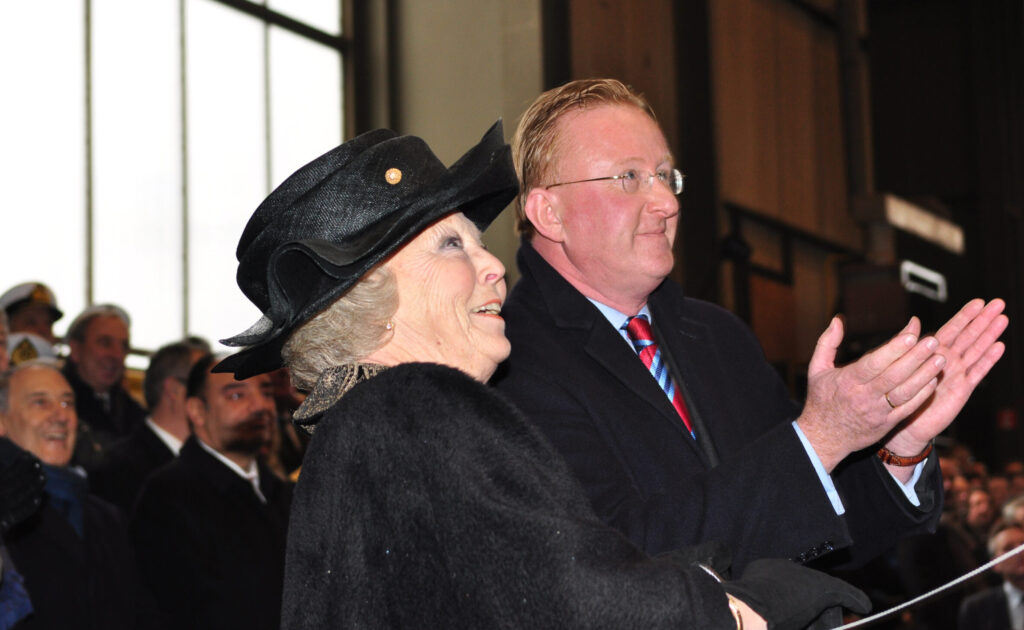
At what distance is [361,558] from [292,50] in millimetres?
8099

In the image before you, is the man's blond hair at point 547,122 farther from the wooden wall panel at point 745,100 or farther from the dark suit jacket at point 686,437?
the wooden wall panel at point 745,100

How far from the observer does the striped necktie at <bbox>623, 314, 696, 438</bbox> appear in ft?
8.06

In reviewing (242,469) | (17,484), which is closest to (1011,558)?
(242,469)

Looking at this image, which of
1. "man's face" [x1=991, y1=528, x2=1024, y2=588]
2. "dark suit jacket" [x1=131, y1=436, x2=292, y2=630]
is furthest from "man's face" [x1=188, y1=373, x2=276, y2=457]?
"man's face" [x1=991, y1=528, x2=1024, y2=588]

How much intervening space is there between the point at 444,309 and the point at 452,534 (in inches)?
16.2

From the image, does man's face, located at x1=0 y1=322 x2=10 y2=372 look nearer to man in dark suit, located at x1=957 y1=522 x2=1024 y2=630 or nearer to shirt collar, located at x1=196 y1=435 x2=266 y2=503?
shirt collar, located at x1=196 y1=435 x2=266 y2=503

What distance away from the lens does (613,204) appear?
8.48 ft

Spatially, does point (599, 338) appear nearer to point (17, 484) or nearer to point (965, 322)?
point (965, 322)

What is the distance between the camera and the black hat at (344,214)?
1.84 metres

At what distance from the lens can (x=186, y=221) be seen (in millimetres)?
8258

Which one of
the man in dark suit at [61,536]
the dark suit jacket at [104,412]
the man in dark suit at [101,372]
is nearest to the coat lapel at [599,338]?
the man in dark suit at [61,536]

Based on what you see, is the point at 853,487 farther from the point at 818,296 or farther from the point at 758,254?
the point at 818,296

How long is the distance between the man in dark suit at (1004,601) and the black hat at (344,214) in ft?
15.7

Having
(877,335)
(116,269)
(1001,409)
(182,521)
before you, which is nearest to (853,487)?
(182,521)
